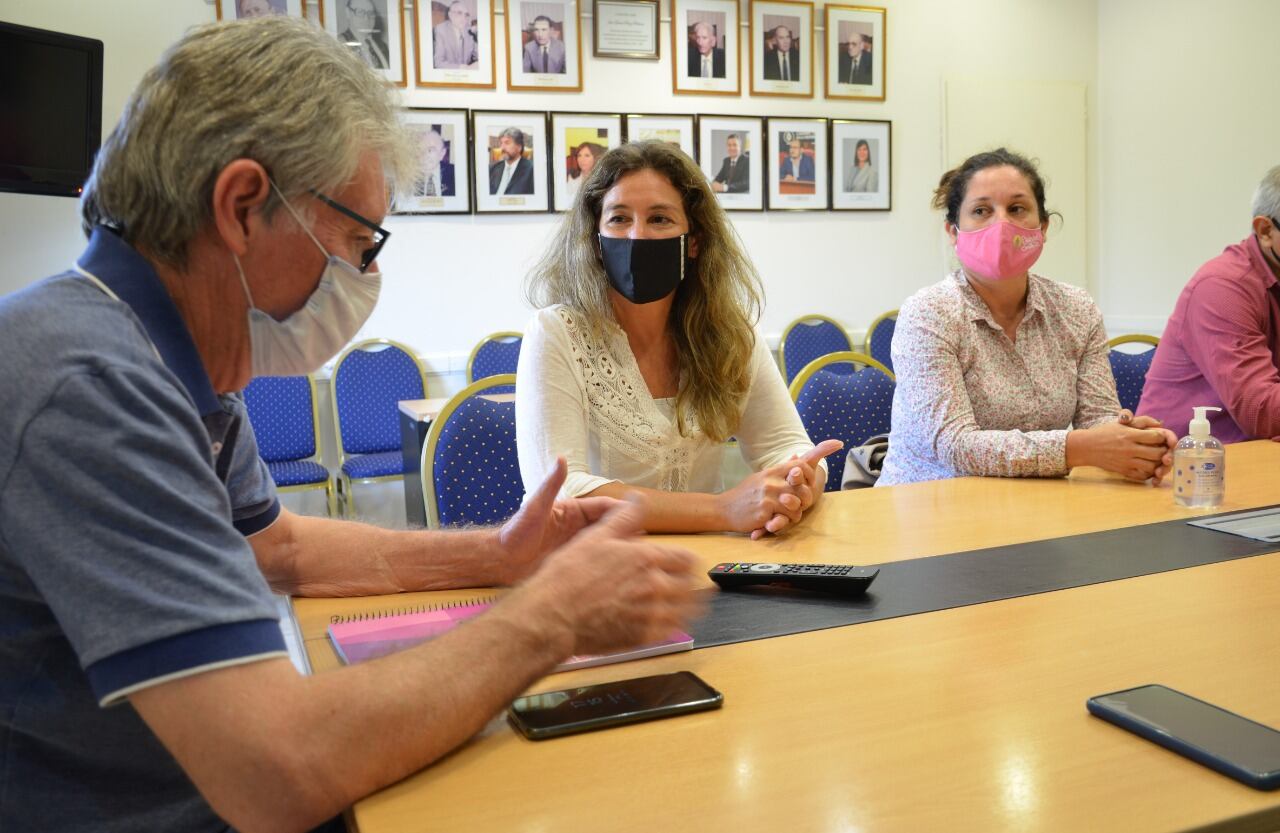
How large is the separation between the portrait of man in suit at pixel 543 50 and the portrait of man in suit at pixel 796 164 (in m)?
1.29

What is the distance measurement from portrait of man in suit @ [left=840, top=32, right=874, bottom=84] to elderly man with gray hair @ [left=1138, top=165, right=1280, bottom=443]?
3.01m

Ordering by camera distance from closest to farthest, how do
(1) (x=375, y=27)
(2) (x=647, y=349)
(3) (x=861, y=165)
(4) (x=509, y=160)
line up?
(2) (x=647, y=349), (1) (x=375, y=27), (4) (x=509, y=160), (3) (x=861, y=165)

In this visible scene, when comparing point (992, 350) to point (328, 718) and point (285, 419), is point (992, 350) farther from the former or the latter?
point (285, 419)

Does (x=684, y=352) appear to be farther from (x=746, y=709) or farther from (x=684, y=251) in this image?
(x=746, y=709)

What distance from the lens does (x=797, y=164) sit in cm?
549

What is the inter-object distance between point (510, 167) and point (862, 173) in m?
1.95

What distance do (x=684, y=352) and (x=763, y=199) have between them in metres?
3.51

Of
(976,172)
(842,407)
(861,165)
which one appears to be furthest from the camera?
(861,165)

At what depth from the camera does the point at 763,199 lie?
5457mm

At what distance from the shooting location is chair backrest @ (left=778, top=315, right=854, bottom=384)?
5.29 meters

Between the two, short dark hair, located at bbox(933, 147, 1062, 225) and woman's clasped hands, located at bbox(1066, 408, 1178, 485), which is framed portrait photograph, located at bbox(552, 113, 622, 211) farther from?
woman's clasped hands, located at bbox(1066, 408, 1178, 485)

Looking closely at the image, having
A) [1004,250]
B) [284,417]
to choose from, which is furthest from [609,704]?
[284,417]

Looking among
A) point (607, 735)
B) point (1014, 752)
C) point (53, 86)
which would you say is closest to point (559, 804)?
point (607, 735)

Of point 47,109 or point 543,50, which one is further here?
point 543,50
